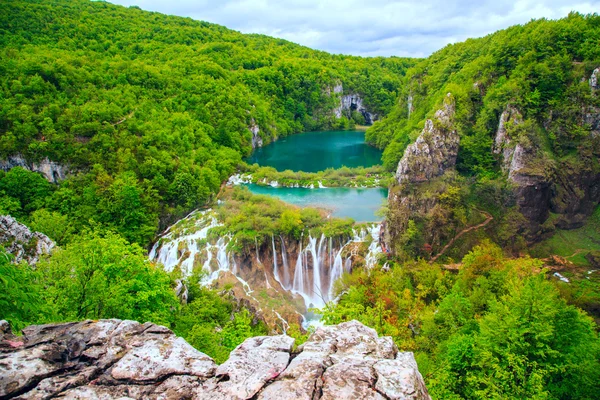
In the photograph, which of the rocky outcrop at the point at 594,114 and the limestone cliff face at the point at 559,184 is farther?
the rocky outcrop at the point at 594,114

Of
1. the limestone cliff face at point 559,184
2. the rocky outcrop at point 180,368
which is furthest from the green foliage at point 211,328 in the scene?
the limestone cliff face at point 559,184

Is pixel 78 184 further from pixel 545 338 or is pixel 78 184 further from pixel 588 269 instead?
pixel 588 269

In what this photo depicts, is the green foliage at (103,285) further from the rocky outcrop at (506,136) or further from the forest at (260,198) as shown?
the rocky outcrop at (506,136)

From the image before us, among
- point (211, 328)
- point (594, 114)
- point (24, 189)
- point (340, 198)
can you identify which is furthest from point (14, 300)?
point (340, 198)

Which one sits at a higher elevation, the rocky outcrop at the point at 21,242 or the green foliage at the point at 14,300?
the green foliage at the point at 14,300

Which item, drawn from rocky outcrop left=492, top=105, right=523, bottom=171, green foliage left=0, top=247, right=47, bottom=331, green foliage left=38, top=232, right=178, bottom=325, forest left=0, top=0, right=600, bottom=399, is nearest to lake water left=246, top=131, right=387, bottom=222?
forest left=0, top=0, right=600, bottom=399

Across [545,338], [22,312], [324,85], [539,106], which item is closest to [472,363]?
[545,338]
